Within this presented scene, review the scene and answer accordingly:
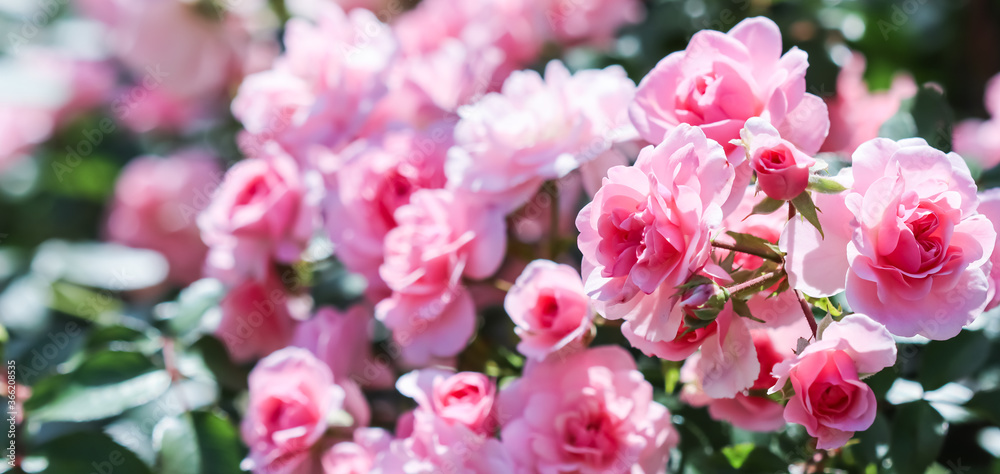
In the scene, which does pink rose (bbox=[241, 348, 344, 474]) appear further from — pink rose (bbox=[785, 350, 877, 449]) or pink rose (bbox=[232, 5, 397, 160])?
pink rose (bbox=[785, 350, 877, 449])

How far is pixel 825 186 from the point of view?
433 millimetres

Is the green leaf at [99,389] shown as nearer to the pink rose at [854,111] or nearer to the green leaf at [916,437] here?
the green leaf at [916,437]

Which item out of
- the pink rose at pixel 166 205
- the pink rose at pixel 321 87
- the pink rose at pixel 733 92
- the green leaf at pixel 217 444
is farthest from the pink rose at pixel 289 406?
the pink rose at pixel 166 205

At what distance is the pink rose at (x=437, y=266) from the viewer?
0.65 m

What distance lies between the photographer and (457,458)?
549mm

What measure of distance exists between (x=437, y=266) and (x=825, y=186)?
0.34 metres

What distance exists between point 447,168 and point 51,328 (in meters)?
0.69

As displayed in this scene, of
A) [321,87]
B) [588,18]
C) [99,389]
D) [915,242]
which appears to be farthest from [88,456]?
[588,18]

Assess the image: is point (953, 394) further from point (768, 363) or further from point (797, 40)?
point (797, 40)

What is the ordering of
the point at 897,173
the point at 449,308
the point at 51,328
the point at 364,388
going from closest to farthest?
the point at 897,173 → the point at 449,308 → the point at 364,388 → the point at 51,328

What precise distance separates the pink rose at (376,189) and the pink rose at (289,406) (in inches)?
4.2

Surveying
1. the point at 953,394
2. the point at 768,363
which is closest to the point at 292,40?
the point at 768,363

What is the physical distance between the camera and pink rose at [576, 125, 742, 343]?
42cm

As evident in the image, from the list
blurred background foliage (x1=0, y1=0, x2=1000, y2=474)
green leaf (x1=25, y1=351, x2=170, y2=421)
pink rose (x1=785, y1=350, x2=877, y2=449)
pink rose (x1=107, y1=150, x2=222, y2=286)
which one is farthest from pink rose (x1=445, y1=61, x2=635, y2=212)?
pink rose (x1=107, y1=150, x2=222, y2=286)
